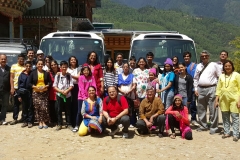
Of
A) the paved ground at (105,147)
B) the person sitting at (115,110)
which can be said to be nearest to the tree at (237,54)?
the paved ground at (105,147)

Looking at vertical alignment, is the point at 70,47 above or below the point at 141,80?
above

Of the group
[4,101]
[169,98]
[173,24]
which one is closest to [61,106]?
[4,101]

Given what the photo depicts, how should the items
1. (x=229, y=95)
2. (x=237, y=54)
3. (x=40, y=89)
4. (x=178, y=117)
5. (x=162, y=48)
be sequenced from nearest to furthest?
(x=229, y=95) → (x=178, y=117) → (x=40, y=89) → (x=162, y=48) → (x=237, y=54)

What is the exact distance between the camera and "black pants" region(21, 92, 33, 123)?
786 cm

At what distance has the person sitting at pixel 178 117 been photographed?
6980mm

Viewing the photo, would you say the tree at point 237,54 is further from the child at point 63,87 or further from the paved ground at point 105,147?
the child at point 63,87

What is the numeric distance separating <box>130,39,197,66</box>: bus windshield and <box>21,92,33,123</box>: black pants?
127 inches

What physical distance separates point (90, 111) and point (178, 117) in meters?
1.86

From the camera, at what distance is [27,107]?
795 cm

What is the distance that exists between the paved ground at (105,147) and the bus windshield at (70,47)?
2492mm

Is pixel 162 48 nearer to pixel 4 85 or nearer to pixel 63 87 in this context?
pixel 63 87

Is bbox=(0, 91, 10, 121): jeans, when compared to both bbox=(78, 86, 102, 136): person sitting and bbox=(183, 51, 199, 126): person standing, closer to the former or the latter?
bbox=(78, 86, 102, 136): person sitting

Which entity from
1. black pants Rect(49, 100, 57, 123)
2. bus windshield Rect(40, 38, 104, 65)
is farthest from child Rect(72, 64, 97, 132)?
bus windshield Rect(40, 38, 104, 65)

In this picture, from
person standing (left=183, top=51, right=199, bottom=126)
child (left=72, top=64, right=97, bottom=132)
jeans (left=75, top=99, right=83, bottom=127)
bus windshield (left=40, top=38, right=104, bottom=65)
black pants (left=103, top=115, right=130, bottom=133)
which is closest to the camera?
black pants (left=103, top=115, right=130, bottom=133)
